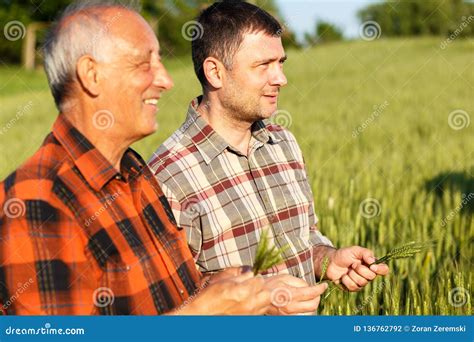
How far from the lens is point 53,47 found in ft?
4.26

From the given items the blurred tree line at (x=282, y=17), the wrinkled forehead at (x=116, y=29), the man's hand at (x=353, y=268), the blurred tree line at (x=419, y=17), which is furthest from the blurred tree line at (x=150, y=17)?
the wrinkled forehead at (x=116, y=29)

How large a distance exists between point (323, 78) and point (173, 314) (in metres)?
17.5

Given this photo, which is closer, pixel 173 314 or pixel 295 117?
pixel 173 314

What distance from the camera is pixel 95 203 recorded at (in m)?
1.24

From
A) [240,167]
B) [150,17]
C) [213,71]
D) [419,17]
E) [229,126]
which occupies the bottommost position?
[240,167]

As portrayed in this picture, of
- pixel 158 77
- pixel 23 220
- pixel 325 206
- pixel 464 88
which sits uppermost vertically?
pixel 464 88

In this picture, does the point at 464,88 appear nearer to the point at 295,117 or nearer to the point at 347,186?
the point at 295,117

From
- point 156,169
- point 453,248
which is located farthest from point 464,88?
point 156,169

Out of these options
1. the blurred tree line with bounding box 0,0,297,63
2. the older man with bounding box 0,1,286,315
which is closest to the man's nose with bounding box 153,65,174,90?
the older man with bounding box 0,1,286,315

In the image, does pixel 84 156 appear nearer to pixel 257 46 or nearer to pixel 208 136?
pixel 208 136

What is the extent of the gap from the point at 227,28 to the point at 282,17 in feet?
130

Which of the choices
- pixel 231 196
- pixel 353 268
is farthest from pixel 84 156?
pixel 353 268

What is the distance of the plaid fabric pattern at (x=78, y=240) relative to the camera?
3.80 feet

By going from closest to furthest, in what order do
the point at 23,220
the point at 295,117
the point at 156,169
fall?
Answer: the point at 23,220, the point at 156,169, the point at 295,117
